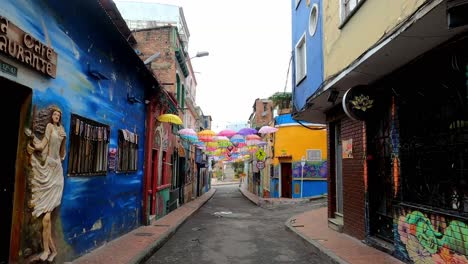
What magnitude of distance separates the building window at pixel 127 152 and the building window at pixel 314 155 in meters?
15.4

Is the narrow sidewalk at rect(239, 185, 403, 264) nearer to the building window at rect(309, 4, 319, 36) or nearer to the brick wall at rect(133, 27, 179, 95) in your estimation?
the building window at rect(309, 4, 319, 36)

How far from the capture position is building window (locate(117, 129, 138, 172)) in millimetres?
10078

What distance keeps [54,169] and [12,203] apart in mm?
884

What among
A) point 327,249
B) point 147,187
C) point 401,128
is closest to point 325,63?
point 401,128

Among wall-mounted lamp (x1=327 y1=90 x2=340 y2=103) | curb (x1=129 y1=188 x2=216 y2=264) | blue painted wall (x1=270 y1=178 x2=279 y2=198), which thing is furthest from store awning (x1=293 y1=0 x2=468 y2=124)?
blue painted wall (x1=270 y1=178 x2=279 y2=198)

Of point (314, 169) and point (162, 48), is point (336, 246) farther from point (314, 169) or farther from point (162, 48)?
point (314, 169)

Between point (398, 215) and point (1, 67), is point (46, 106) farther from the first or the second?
point (398, 215)

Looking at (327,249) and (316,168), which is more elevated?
(316,168)

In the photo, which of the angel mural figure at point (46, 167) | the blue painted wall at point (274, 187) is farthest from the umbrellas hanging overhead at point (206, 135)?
the angel mural figure at point (46, 167)

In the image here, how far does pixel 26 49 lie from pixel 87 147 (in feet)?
9.81

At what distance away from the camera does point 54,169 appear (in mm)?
6227

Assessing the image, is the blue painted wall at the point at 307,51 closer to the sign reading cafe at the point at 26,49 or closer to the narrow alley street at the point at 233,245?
the narrow alley street at the point at 233,245

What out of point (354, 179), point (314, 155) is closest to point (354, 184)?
point (354, 179)

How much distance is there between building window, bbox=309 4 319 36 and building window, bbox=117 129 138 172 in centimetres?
616
